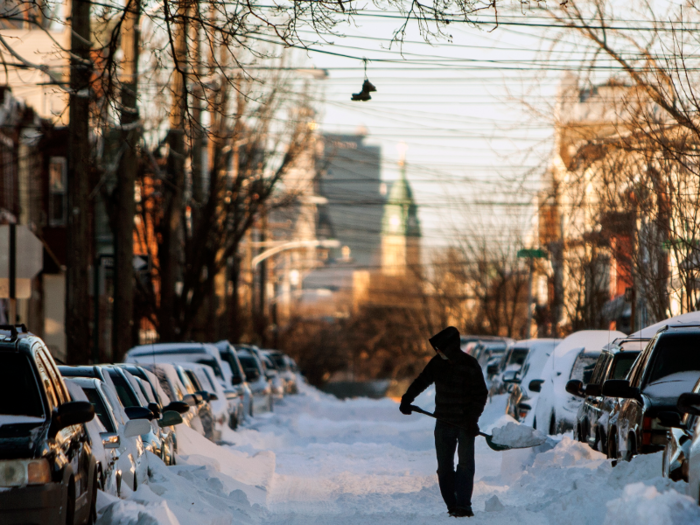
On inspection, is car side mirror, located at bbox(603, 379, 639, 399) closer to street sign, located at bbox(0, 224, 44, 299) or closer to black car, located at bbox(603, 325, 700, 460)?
black car, located at bbox(603, 325, 700, 460)

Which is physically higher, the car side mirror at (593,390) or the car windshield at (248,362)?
the car side mirror at (593,390)

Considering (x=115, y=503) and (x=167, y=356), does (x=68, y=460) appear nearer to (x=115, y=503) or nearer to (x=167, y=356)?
(x=115, y=503)

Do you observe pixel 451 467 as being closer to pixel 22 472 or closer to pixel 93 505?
pixel 93 505

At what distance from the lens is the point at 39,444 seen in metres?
6.43

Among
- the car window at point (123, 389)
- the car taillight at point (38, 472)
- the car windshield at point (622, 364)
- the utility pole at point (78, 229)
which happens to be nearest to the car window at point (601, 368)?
the car windshield at point (622, 364)

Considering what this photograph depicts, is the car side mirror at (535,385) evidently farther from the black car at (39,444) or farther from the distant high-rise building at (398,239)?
the distant high-rise building at (398,239)

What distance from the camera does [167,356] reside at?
20.4 m

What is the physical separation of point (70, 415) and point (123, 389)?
5.02 meters

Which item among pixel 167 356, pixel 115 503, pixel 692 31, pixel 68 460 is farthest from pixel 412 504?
pixel 167 356

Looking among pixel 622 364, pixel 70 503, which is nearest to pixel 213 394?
pixel 622 364

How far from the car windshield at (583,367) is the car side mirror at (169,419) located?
254 inches

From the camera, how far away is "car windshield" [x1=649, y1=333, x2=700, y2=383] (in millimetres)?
10250

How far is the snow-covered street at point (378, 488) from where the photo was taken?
7594 mm

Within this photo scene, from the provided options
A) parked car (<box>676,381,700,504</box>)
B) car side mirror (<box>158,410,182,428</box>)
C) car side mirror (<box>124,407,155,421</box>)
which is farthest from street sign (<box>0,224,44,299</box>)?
parked car (<box>676,381,700,504</box>)
